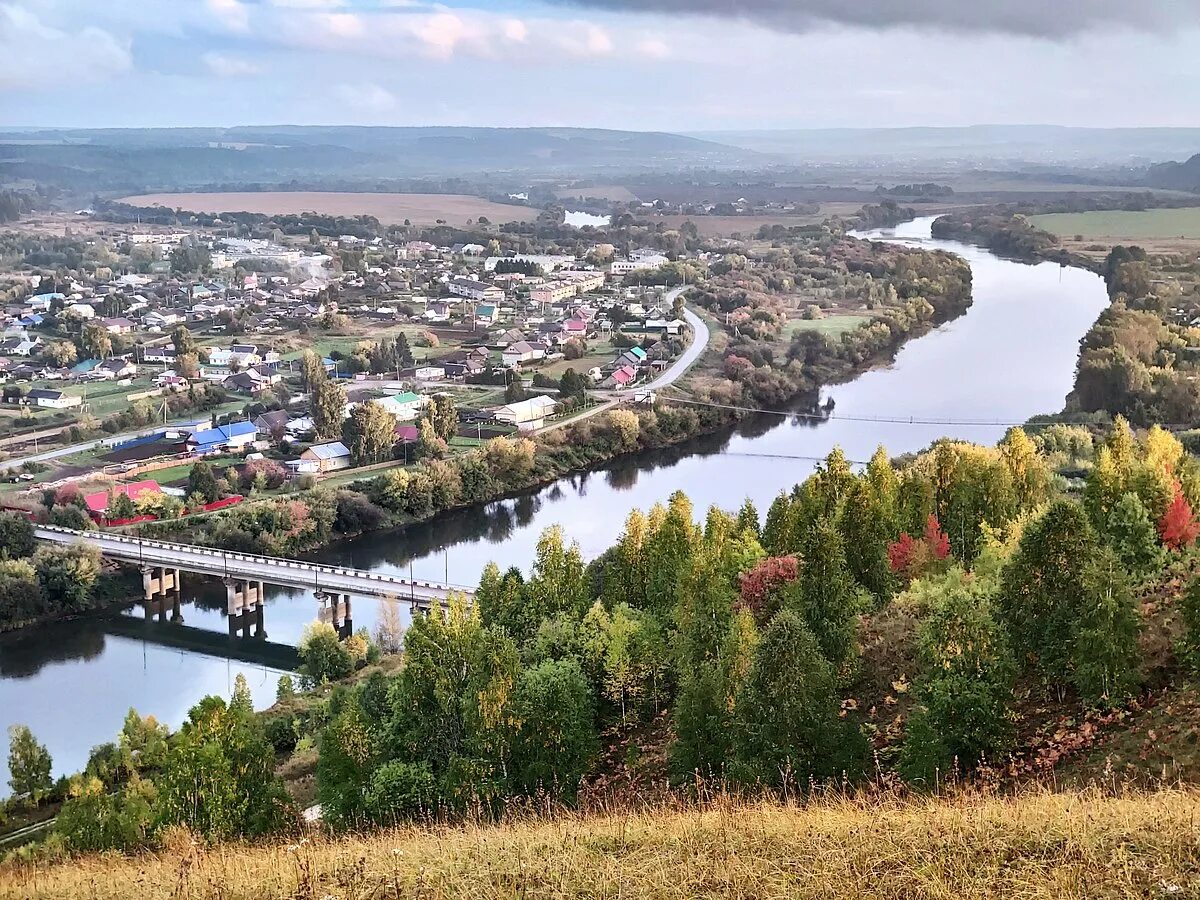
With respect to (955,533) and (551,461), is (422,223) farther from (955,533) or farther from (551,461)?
(955,533)

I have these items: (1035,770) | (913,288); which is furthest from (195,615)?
(913,288)

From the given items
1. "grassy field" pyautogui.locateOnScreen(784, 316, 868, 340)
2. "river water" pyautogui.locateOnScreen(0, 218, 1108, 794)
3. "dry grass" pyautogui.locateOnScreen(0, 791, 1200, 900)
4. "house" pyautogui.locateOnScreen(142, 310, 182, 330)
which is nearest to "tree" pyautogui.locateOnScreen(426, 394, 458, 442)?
"river water" pyautogui.locateOnScreen(0, 218, 1108, 794)

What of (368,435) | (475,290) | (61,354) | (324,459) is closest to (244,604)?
(324,459)

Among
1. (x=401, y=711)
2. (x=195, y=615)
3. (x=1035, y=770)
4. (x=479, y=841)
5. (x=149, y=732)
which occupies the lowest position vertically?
(x=195, y=615)

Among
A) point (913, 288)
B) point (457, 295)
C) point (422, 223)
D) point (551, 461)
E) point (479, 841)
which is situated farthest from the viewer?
point (422, 223)

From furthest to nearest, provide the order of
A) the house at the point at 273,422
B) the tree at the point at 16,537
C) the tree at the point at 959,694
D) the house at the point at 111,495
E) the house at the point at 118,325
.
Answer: the house at the point at 118,325 < the house at the point at 273,422 < the house at the point at 111,495 < the tree at the point at 16,537 < the tree at the point at 959,694

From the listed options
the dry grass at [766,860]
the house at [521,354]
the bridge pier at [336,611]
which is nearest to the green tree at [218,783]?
the dry grass at [766,860]

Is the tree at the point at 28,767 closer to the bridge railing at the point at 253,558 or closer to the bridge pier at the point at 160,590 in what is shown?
the bridge railing at the point at 253,558
